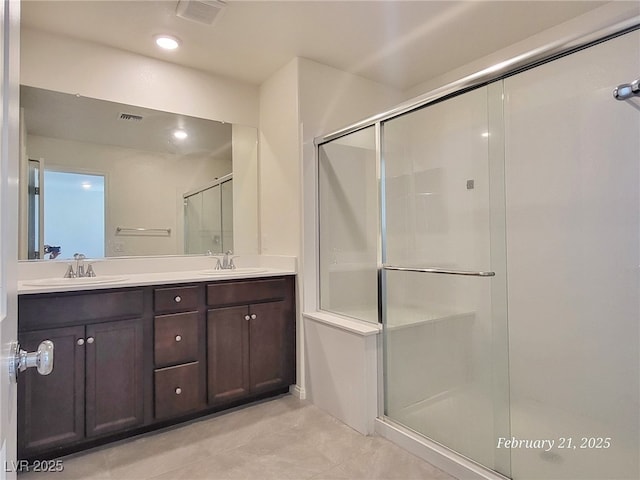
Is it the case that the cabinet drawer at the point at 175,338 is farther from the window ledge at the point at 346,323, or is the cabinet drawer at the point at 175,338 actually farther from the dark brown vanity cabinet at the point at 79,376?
the window ledge at the point at 346,323

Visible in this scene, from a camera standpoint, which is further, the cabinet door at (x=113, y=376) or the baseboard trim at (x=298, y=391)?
the baseboard trim at (x=298, y=391)

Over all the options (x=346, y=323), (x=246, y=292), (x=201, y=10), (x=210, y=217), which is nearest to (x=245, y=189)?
Result: (x=210, y=217)

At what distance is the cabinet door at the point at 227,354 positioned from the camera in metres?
2.32

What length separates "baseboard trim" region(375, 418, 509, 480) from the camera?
1.66 m

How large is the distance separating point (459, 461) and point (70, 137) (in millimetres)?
2922

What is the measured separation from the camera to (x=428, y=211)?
2320 mm

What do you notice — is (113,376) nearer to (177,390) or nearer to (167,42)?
(177,390)

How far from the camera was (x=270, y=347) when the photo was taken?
8.46 feet

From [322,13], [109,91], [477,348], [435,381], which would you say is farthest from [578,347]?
[109,91]

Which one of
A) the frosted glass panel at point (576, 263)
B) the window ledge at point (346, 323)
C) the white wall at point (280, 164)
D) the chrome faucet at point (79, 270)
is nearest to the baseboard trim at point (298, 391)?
the window ledge at point (346, 323)

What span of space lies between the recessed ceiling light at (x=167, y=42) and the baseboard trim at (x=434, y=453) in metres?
2.69

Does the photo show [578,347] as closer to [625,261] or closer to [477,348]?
[625,261]

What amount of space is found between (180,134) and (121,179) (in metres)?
0.56

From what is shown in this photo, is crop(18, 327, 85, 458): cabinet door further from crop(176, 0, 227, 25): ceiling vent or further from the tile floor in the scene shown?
crop(176, 0, 227, 25): ceiling vent
